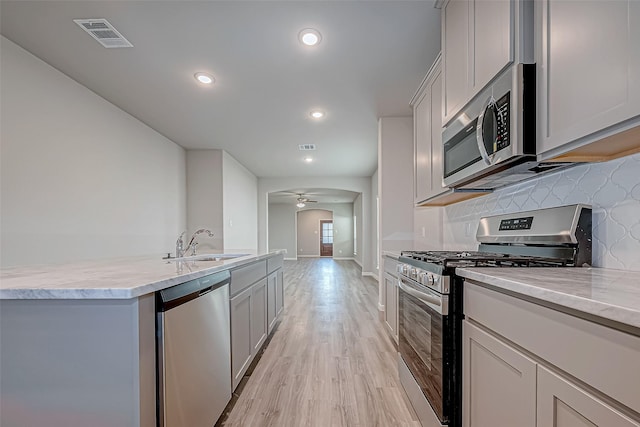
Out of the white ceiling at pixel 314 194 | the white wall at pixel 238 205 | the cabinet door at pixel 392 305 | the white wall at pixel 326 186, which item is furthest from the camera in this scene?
the white ceiling at pixel 314 194

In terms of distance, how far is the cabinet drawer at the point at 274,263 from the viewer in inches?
119

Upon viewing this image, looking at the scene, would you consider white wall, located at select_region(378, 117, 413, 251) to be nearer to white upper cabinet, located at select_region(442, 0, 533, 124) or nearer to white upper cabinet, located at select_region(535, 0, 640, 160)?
white upper cabinet, located at select_region(442, 0, 533, 124)

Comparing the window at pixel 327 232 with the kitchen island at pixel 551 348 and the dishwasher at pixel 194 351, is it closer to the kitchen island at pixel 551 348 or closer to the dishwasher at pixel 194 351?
the dishwasher at pixel 194 351

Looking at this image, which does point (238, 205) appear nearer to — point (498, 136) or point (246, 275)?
point (246, 275)

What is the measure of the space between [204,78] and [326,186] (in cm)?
517

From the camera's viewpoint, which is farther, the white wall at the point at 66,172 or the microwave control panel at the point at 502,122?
the white wall at the point at 66,172

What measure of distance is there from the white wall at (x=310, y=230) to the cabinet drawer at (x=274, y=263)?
35.5 feet

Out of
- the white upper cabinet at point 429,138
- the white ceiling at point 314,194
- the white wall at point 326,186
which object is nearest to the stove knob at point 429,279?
the white upper cabinet at point 429,138

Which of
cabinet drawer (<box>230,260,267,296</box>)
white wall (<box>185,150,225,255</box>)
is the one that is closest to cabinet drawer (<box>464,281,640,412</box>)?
cabinet drawer (<box>230,260,267,296</box>)

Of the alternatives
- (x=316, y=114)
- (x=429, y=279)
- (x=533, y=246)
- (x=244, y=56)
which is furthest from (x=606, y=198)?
(x=316, y=114)

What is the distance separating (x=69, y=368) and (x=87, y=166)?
2.62 metres

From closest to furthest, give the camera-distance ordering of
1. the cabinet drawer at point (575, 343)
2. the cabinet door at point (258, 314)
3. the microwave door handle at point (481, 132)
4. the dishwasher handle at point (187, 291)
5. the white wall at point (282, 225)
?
1. the cabinet drawer at point (575, 343)
2. the dishwasher handle at point (187, 291)
3. the microwave door handle at point (481, 132)
4. the cabinet door at point (258, 314)
5. the white wall at point (282, 225)

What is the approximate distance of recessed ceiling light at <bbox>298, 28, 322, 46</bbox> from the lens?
83.7 inches

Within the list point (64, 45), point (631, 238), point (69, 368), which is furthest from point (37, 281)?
point (631, 238)
